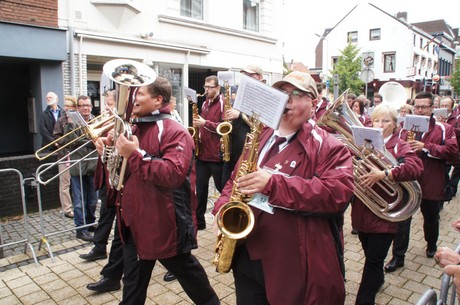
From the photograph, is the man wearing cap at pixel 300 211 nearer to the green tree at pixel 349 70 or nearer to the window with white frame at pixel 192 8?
the window with white frame at pixel 192 8

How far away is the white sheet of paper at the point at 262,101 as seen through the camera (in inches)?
79.2

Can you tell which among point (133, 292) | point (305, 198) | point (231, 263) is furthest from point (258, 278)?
point (133, 292)

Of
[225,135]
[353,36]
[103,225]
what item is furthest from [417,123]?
[353,36]

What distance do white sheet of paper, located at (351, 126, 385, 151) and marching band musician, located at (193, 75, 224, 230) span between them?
2.45m

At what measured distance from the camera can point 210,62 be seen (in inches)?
524

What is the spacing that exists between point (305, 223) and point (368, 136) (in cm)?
162

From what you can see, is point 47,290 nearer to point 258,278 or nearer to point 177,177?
point 177,177

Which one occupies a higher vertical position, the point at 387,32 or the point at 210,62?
the point at 387,32

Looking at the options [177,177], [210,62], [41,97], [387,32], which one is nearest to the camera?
[177,177]

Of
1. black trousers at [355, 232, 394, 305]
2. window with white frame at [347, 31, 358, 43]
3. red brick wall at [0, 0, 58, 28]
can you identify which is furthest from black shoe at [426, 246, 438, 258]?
window with white frame at [347, 31, 358, 43]

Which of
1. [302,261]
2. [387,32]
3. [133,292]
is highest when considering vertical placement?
[387,32]

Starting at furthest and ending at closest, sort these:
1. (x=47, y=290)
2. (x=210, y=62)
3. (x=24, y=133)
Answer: (x=210, y=62)
(x=24, y=133)
(x=47, y=290)

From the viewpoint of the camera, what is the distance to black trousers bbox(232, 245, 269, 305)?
2432 mm

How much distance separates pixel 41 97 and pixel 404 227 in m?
8.63
